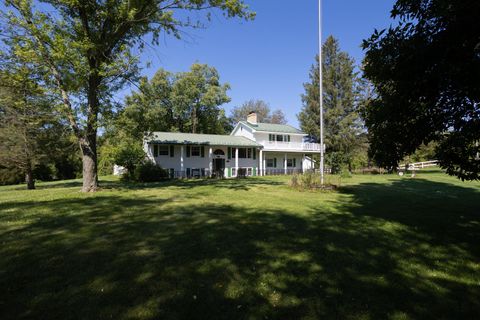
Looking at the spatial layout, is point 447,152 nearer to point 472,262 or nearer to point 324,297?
point 472,262

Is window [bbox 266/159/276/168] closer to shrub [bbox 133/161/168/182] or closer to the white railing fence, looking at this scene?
the white railing fence

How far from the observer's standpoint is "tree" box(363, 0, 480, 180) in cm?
465

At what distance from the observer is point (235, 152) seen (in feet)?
100

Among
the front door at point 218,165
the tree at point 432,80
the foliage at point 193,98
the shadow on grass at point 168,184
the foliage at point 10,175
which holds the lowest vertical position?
the shadow on grass at point 168,184

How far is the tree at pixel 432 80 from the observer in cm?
465

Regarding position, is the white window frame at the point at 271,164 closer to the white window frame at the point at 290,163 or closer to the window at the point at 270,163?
the window at the point at 270,163

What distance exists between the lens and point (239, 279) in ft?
12.8

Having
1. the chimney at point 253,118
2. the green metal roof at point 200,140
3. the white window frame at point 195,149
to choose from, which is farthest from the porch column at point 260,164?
the white window frame at point 195,149

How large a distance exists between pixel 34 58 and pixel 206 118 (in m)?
32.4

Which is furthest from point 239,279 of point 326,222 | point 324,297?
point 326,222

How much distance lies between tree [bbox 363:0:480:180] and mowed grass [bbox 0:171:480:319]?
83.0 inches

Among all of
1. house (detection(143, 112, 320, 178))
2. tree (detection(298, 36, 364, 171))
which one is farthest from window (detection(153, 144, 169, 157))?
tree (detection(298, 36, 364, 171))

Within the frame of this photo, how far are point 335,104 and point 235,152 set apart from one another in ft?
60.1

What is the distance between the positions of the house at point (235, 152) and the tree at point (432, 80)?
20.6m
